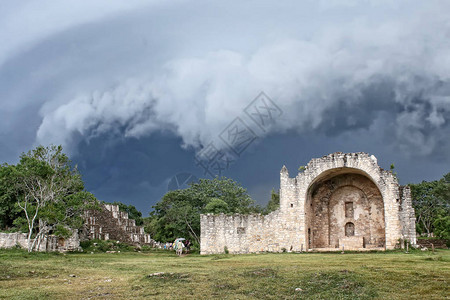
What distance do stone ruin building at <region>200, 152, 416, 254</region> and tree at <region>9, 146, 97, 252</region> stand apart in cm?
898

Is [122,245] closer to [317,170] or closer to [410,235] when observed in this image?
[317,170]

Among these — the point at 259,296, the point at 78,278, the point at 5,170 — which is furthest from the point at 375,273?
the point at 5,170

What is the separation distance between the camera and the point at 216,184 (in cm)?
4362

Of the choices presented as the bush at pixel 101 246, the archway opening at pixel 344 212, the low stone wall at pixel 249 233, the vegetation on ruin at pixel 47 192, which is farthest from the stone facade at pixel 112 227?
the archway opening at pixel 344 212

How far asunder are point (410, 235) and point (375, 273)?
14943 millimetres

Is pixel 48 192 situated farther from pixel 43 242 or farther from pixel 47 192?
pixel 43 242

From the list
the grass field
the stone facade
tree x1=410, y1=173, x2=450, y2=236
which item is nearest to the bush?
the stone facade

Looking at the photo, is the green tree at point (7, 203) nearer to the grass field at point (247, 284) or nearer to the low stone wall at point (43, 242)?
the low stone wall at point (43, 242)

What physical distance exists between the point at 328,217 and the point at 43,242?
67.6ft

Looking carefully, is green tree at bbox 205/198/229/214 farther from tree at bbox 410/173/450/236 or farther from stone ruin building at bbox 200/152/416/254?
tree at bbox 410/173/450/236

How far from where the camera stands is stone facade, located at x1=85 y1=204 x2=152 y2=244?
39.7 m

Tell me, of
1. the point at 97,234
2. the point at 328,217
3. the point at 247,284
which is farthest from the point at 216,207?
the point at 247,284

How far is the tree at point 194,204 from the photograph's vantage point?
1543 inches

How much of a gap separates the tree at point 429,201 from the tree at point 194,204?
23.6m
